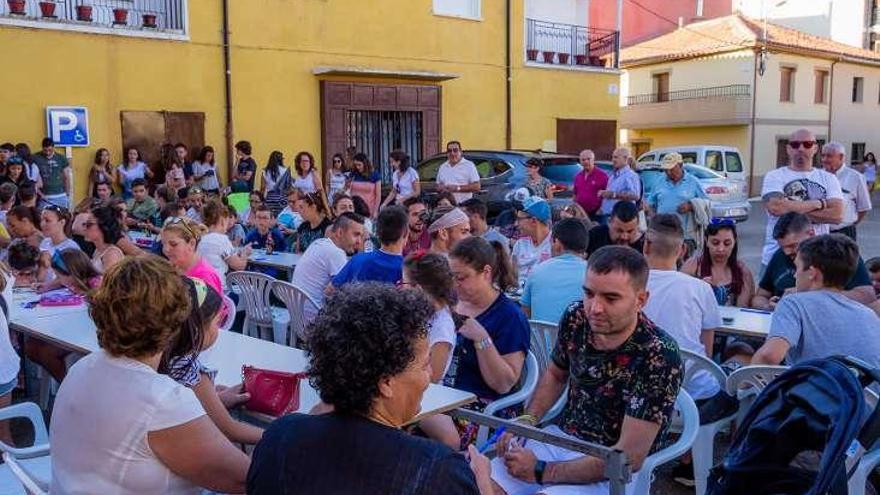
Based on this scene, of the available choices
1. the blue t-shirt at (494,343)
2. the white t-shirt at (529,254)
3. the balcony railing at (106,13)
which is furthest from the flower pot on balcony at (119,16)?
the blue t-shirt at (494,343)

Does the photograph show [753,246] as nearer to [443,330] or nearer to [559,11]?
[559,11]

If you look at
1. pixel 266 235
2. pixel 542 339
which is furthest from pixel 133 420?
pixel 266 235

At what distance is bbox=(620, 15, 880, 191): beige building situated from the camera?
27609mm

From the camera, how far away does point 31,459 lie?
3152 mm

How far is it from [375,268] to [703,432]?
2048 mm

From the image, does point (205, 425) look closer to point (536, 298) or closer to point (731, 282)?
point (536, 298)

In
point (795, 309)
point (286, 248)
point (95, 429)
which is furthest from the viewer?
point (286, 248)

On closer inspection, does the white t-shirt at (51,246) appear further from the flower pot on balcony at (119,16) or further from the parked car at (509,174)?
the flower pot on balcony at (119,16)

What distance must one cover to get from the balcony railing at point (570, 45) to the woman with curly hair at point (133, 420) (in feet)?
55.7

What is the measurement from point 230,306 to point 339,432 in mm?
3210

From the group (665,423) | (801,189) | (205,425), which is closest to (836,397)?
(665,423)

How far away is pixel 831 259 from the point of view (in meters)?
3.51

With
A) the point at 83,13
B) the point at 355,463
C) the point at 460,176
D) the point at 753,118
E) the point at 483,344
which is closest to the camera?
the point at 355,463

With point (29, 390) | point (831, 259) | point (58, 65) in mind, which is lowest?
point (29, 390)
